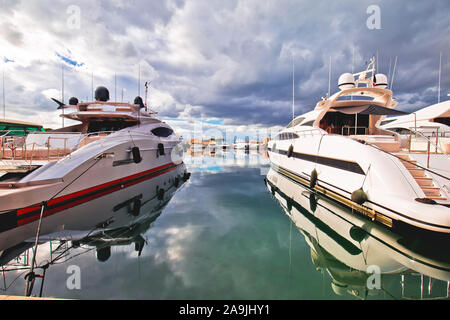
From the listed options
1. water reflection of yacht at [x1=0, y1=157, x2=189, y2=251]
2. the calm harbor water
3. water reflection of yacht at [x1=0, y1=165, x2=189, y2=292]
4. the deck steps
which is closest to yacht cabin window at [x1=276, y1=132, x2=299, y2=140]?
the deck steps

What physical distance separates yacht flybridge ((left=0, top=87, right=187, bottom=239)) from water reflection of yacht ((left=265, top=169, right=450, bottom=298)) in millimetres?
5550

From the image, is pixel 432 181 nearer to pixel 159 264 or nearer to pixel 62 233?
pixel 159 264

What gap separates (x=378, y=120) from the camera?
10.2 m

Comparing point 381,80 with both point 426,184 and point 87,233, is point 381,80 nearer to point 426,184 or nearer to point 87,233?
point 426,184

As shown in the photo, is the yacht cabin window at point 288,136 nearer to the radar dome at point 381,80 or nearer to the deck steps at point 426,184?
the radar dome at point 381,80

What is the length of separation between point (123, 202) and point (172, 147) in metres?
9.23

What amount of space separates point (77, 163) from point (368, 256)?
9.26m

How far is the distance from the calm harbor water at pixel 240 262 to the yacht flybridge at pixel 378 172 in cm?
→ 71

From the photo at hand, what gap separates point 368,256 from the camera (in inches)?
159

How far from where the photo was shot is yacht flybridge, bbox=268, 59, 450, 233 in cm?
434

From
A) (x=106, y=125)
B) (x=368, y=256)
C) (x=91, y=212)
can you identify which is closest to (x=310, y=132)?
(x=368, y=256)

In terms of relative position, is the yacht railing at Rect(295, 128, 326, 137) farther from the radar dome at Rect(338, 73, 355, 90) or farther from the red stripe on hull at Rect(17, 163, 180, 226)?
the red stripe on hull at Rect(17, 163, 180, 226)

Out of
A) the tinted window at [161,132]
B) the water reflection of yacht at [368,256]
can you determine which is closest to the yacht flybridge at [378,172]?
the water reflection of yacht at [368,256]

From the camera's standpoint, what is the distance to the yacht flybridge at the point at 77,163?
509 centimetres
